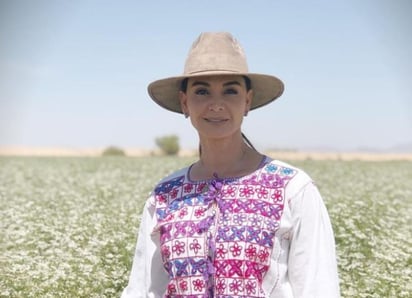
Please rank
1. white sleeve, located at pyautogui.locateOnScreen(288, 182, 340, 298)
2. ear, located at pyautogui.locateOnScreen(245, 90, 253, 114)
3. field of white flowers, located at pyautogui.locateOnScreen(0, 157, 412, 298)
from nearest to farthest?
white sleeve, located at pyautogui.locateOnScreen(288, 182, 340, 298) < ear, located at pyautogui.locateOnScreen(245, 90, 253, 114) < field of white flowers, located at pyautogui.locateOnScreen(0, 157, 412, 298)

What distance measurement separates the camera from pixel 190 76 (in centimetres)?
346

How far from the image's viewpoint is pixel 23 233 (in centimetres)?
865

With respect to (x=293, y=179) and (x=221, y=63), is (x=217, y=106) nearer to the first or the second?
(x=221, y=63)

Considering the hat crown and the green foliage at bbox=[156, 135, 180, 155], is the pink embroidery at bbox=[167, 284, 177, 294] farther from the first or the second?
the green foliage at bbox=[156, 135, 180, 155]

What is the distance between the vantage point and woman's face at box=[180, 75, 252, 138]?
133 inches

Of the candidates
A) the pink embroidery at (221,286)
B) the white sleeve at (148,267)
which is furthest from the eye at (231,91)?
the pink embroidery at (221,286)

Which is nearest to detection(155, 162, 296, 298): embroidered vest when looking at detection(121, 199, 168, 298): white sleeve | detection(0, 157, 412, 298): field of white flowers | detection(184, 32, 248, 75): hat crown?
detection(121, 199, 168, 298): white sleeve

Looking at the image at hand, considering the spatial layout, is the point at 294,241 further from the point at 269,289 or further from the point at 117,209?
the point at 117,209

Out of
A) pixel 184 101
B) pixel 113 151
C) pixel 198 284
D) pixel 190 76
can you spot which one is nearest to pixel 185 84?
pixel 184 101

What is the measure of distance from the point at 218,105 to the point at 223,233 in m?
0.66

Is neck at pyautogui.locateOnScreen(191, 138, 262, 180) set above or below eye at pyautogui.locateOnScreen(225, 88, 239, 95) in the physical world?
below

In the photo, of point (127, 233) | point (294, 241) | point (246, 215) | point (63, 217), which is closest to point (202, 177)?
point (246, 215)

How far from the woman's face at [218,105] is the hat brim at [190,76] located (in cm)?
7

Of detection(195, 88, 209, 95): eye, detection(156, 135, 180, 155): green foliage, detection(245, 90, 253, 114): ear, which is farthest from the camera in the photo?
detection(156, 135, 180, 155): green foliage
